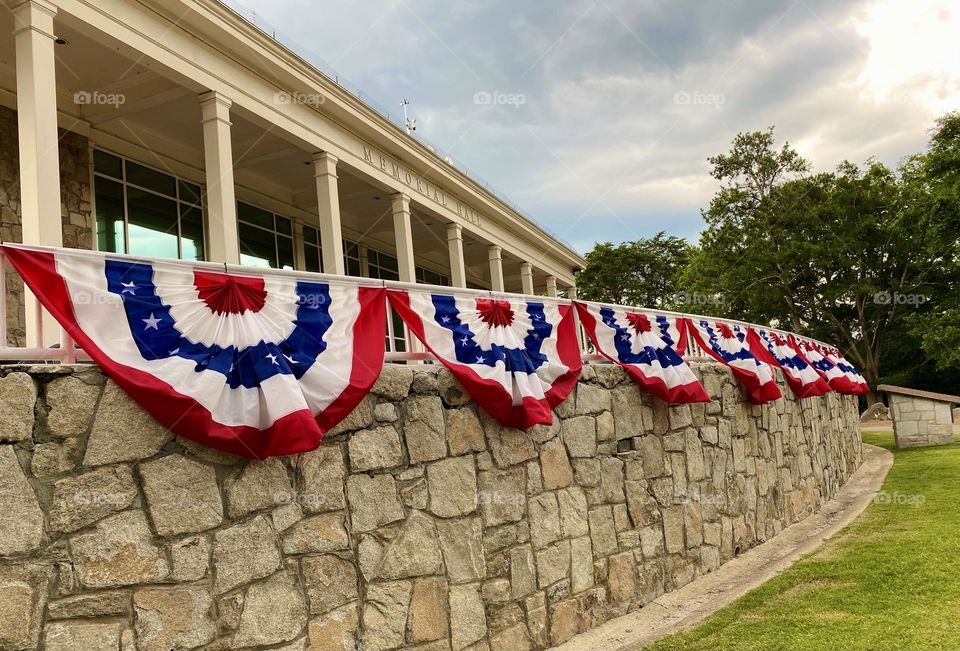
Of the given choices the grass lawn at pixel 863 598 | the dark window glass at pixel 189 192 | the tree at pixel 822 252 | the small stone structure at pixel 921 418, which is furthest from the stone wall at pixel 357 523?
the tree at pixel 822 252

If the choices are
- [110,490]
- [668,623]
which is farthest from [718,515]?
[110,490]

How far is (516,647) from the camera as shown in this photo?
4965mm

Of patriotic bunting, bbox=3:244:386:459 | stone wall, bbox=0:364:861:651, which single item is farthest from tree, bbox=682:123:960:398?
patriotic bunting, bbox=3:244:386:459

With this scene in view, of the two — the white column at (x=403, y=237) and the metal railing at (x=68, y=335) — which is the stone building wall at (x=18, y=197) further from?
the white column at (x=403, y=237)

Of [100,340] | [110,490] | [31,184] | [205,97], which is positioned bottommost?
[110,490]

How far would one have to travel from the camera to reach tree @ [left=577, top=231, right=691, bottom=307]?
39500 millimetres

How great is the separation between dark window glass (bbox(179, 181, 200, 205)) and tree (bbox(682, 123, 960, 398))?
2272 cm

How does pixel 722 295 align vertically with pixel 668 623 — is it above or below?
above

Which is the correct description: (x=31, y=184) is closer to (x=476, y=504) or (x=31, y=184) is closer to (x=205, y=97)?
(x=205, y=97)

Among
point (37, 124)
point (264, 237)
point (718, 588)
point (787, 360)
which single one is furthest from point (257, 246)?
point (718, 588)

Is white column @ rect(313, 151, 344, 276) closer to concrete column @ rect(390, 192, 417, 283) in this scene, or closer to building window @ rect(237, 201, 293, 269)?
building window @ rect(237, 201, 293, 269)

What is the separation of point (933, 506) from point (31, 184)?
36.4 ft

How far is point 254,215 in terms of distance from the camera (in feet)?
46.7

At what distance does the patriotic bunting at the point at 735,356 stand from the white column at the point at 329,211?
5969mm
